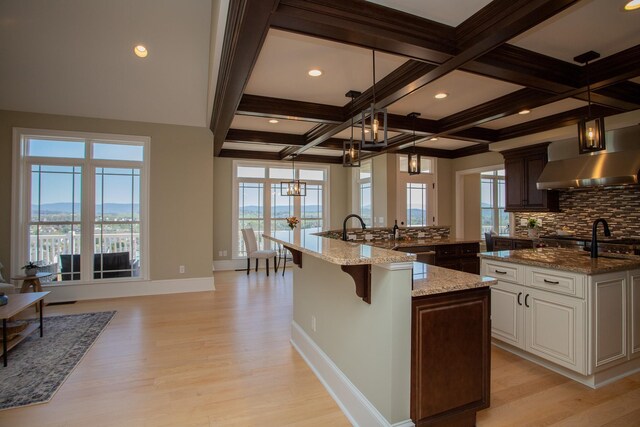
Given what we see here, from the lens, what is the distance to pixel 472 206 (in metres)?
7.62

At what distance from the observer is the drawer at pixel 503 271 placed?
2.84 metres

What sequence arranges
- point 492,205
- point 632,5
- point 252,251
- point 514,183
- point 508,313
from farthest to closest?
point 492,205
point 252,251
point 514,183
point 508,313
point 632,5

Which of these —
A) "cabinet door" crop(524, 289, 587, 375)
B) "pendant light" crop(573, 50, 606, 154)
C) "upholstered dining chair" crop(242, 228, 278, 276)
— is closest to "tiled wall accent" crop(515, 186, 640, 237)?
"pendant light" crop(573, 50, 606, 154)

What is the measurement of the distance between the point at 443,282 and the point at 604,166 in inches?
148

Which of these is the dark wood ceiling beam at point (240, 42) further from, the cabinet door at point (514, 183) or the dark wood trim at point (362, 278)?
the cabinet door at point (514, 183)

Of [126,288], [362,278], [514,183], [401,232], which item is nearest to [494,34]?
[362,278]

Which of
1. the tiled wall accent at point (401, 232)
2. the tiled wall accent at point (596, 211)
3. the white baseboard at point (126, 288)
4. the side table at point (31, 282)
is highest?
the tiled wall accent at point (596, 211)

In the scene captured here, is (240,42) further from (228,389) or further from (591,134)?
(591,134)

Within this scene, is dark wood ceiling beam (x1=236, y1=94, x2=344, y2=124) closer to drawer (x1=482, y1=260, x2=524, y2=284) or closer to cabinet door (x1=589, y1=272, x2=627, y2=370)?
drawer (x1=482, y1=260, x2=524, y2=284)

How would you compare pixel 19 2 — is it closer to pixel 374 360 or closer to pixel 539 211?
pixel 374 360

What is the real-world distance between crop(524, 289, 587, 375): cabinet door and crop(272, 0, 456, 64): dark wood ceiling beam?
2.13m

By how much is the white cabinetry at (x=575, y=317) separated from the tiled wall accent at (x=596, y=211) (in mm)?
2703

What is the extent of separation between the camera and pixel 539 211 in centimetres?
561

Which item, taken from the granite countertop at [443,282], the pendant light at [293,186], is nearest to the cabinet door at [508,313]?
the granite countertop at [443,282]
